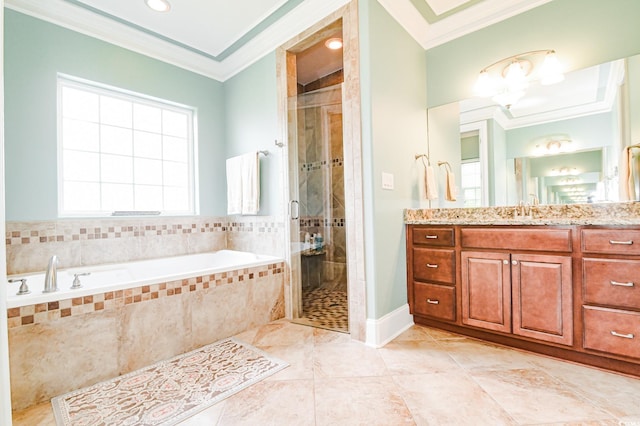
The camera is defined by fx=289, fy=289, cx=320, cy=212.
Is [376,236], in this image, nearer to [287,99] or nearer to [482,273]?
[482,273]

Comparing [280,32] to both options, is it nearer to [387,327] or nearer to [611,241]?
[387,327]

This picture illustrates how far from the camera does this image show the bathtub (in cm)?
157

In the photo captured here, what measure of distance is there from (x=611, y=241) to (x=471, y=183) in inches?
41.3

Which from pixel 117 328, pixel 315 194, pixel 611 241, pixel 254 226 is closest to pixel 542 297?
pixel 611 241

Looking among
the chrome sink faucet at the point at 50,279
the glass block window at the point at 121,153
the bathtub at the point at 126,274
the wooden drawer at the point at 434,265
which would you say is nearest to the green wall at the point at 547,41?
the wooden drawer at the point at 434,265

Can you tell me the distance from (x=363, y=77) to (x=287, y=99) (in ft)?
2.79

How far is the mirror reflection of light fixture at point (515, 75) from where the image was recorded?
7.06 feet

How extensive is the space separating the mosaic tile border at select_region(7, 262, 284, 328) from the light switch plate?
4.17 ft

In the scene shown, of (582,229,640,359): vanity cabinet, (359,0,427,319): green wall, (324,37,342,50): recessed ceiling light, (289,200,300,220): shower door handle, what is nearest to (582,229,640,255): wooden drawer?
(582,229,640,359): vanity cabinet

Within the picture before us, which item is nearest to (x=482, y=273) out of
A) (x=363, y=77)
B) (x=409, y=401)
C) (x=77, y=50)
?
(x=409, y=401)

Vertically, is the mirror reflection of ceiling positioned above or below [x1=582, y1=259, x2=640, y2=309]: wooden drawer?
above

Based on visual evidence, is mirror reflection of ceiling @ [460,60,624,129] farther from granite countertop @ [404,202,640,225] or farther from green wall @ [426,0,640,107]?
granite countertop @ [404,202,640,225]

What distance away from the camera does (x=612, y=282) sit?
62.7 inches

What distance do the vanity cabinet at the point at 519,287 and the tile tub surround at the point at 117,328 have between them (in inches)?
66.7
